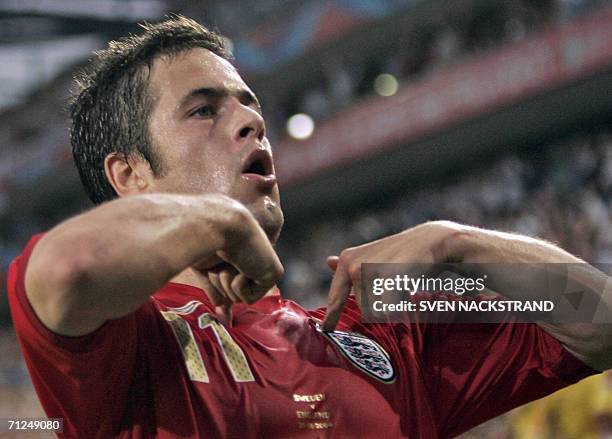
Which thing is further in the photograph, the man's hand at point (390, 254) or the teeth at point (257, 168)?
the teeth at point (257, 168)

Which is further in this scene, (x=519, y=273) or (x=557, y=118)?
(x=557, y=118)

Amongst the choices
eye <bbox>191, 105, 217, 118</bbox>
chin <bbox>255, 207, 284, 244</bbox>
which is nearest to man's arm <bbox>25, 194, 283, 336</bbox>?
chin <bbox>255, 207, 284, 244</bbox>

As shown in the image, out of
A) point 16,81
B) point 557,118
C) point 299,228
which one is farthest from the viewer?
point 16,81

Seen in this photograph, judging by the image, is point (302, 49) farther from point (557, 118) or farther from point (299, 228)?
point (557, 118)

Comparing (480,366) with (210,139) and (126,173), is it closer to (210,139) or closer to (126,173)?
(210,139)

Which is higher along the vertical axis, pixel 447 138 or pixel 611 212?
pixel 447 138

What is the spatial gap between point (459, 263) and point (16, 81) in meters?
20.9

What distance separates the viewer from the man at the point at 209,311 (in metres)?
1.42

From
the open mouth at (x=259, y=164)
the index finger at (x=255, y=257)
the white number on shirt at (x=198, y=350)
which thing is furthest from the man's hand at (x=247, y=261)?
the open mouth at (x=259, y=164)

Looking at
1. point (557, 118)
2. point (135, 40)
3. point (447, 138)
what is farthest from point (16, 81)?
point (135, 40)

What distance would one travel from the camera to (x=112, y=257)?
1.38 metres

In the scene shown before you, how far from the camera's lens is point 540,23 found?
9883 mm

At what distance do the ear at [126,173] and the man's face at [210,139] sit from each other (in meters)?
0.05

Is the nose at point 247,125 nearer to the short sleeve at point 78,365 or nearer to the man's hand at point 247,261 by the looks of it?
the man's hand at point 247,261
